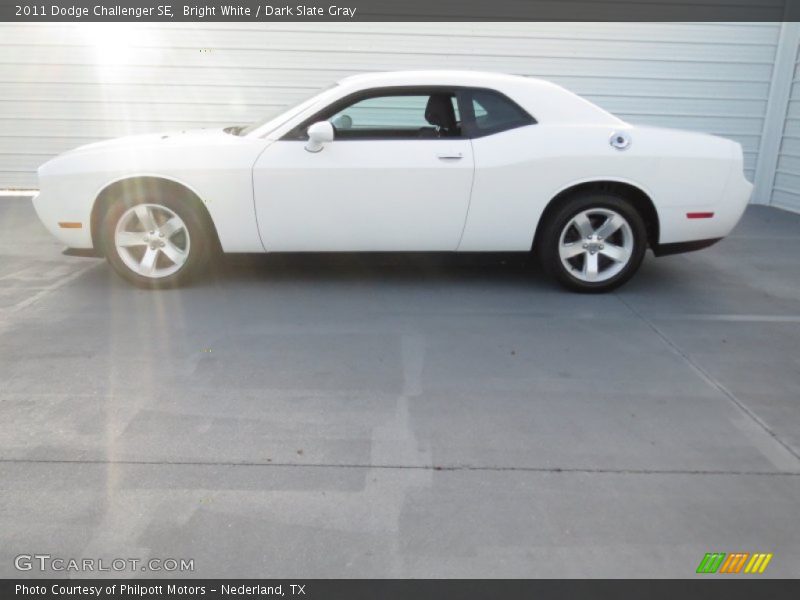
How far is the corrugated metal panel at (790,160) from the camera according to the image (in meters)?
8.73

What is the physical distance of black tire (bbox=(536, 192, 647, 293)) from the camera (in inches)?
195

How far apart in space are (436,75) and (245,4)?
4.47 m

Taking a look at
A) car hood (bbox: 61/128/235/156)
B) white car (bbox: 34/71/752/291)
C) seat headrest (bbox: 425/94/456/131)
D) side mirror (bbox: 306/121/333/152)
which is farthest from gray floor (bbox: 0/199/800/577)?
seat headrest (bbox: 425/94/456/131)

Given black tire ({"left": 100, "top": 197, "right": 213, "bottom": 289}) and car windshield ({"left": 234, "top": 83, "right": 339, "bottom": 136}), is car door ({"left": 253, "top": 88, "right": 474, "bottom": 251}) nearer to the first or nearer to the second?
car windshield ({"left": 234, "top": 83, "right": 339, "bottom": 136})

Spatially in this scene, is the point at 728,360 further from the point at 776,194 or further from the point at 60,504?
the point at 776,194

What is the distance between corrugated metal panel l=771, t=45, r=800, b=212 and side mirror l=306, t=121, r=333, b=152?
688 centimetres

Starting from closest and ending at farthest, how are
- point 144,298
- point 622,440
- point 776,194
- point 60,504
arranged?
point 60,504
point 622,440
point 144,298
point 776,194

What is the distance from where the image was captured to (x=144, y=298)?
16.1 feet

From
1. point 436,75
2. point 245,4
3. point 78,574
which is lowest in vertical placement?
point 78,574

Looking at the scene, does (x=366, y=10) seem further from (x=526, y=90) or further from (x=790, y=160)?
(x=790, y=160)

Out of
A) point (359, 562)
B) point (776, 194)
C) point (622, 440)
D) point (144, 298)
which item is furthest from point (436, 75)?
point (776, 194)

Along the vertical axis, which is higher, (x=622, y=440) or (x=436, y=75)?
(x=436, y=75)

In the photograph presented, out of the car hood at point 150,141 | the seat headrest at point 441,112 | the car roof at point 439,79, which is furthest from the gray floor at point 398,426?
the car roof at point 439,79

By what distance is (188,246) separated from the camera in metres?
4.95
